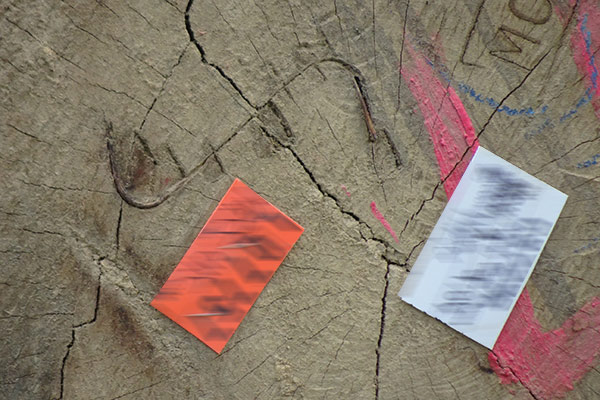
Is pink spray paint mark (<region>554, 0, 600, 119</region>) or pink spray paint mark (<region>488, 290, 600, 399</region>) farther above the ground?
pink spray paint mark (<region>554, 0, 600, 119</region>)

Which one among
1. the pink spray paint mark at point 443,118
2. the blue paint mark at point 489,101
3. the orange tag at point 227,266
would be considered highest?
the blue paint mark at point 489,101

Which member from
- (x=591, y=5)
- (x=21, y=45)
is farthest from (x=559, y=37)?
(x=21, y=45)

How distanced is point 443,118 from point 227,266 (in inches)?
29.6

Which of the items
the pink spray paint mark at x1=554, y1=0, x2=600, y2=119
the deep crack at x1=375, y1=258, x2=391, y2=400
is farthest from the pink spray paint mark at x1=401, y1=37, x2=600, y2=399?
the pink spray paint mark at x1=554, y1=0, x2=600, y2=119

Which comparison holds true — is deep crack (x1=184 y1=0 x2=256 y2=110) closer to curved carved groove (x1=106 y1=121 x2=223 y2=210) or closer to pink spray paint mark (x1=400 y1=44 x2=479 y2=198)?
curved carved groove (x1=106 y1=121 x2=223 y2=210)

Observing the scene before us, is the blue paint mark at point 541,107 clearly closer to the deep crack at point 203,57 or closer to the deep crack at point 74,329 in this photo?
the deep crack at point 203,57

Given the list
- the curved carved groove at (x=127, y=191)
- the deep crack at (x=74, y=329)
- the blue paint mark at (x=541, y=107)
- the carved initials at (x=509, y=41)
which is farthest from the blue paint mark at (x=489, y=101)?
the deep crack at (x=74, y=329)

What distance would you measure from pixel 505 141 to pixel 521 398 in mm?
775

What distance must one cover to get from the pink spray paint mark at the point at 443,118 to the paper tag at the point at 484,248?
38mm

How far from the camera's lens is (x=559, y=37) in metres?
1.38

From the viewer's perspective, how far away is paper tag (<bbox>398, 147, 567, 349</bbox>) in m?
1.43

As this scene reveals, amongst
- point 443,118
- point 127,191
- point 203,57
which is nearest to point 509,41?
point 443,118

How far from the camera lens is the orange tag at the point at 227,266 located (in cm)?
134

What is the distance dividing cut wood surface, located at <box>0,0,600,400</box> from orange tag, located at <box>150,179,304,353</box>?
1.3 inches
